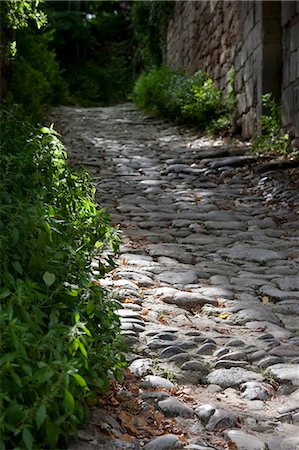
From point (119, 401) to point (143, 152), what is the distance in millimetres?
7008

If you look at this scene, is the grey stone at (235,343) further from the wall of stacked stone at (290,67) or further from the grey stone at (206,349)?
the wall of stacked stone at (290,67)

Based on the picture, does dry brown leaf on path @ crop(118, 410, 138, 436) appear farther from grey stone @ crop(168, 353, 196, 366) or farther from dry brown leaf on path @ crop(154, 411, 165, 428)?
grey stone @ crop(168, 353, 196, 366)

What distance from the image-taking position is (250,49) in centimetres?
874

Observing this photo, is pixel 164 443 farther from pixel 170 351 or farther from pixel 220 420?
pixel 170 351

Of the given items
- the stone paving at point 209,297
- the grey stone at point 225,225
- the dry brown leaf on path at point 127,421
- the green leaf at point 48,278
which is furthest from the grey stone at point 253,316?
the grey stone at point 225,225

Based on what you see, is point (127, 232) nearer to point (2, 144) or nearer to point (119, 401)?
point (2, 144)

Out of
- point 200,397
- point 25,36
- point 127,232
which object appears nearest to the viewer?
point 200,397

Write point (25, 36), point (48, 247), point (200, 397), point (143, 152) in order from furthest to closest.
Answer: point (25, 36) < point (143, 152) < point (200, 397) < point (48, 247)

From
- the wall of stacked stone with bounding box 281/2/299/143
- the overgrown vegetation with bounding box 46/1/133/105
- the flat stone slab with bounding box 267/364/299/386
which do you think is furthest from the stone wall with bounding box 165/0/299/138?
the overgrown vegetation with bounding box 46/1/133/105

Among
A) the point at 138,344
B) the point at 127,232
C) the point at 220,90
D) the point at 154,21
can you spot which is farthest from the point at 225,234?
the point at 154,21

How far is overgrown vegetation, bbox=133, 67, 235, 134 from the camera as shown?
9.93 metres

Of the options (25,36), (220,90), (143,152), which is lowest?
(143,152)

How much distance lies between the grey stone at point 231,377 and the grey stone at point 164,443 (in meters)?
0.57

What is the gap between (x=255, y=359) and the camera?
9.57ft
